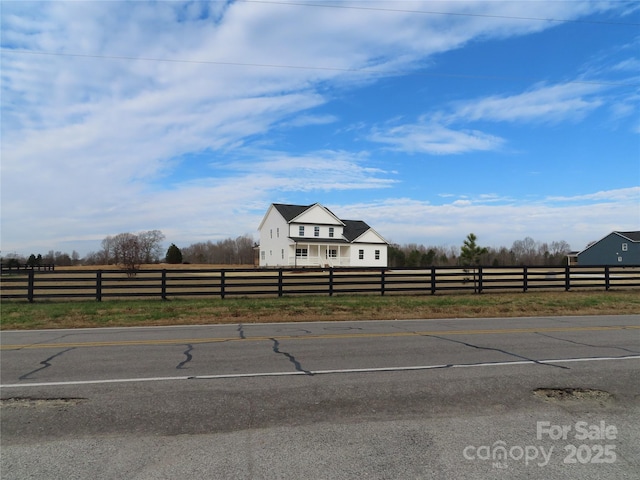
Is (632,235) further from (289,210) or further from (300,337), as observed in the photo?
(300,337)

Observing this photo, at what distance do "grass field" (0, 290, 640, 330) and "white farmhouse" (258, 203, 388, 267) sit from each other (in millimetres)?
33051

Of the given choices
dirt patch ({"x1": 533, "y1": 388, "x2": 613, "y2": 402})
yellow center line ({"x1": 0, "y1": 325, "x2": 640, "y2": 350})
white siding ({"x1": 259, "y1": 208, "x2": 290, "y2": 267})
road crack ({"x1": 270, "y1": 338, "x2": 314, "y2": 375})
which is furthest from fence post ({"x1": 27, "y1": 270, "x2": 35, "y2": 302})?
white siding ({"x1": 259, "y1": 208, "x2": 290, "y2": 267})

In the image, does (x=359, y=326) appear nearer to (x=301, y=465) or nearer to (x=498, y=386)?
(x=498, y=386)

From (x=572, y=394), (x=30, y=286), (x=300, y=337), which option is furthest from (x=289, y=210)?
(x=572, y=394)

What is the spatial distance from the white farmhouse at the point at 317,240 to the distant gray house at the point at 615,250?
31817 millimetres

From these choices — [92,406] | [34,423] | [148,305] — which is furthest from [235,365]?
[148,305]

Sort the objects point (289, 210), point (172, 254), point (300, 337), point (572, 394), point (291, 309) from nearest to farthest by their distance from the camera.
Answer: point (572, 394)
point (300, 337)
point (291, 309)
point (289, 210)
point (172, 254)

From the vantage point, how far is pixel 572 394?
5914 mm

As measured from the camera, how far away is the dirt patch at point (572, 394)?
18.7ft

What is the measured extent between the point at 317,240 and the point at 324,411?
48.4 m

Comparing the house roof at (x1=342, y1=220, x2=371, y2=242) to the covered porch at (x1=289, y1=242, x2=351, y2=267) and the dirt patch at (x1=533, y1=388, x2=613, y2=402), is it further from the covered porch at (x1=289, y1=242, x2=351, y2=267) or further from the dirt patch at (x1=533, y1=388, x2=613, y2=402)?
the dirt patch at (x1=533, y1=388, x2=613, y2=402)

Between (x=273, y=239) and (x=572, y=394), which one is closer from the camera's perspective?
(x=572, y=394)

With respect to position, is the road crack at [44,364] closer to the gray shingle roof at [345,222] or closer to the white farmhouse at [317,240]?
the white farmhouse at [317,240]

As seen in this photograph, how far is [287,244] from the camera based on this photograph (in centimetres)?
5316
